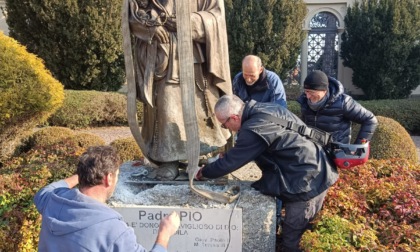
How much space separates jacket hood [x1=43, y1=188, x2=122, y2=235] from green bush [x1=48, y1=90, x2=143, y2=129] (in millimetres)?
10167

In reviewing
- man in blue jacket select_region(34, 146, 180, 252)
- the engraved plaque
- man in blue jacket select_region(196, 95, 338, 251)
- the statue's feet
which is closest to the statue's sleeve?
man in blue jacket select_region(196, 95, 338, 251)

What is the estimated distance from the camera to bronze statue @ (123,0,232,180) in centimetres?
382

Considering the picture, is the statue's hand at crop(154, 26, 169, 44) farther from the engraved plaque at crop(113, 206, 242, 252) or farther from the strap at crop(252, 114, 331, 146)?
the engraved plaque at crop(113, 206, 242, 252)

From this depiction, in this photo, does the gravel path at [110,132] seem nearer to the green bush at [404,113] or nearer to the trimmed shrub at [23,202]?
the trimmed shrub at [23,202]

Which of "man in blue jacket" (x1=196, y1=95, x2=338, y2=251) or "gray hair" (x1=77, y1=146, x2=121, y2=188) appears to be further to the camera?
"man in blue jacket" (x1=196, y1=95, x2=338, y2=251)

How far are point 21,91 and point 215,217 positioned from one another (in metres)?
5.55

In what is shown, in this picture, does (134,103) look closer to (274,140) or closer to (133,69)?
(133,69)

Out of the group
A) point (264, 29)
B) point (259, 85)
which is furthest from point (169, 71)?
point (264, 29)

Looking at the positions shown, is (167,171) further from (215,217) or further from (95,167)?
(95,167)

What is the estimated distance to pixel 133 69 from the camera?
3.90 meters

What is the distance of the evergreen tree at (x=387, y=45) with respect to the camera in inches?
601

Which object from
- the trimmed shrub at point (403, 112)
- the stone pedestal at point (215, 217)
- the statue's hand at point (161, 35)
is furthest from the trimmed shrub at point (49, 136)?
the trimmed shrub at point (403, 112)

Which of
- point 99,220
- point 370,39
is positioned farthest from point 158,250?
point 370,39

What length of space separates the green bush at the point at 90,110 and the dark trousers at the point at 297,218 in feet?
29.6
